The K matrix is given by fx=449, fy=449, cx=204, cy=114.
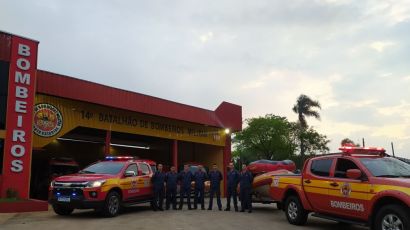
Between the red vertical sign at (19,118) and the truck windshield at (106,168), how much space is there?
298 cm

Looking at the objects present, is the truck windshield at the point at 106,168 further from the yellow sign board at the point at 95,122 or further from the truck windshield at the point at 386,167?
the truck windshield at the point at 386,167

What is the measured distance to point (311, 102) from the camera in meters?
57.0

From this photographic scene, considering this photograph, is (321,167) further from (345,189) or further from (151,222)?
(151,222)

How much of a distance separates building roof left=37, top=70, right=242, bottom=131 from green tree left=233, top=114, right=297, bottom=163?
3225 centimetres

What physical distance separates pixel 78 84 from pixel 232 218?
9.50 meters

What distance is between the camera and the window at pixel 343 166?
10227mm

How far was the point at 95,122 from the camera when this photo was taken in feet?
67.1

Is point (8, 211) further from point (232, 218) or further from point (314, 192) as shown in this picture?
point (314, 192)

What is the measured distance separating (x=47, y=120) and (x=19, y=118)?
2075 millimetres

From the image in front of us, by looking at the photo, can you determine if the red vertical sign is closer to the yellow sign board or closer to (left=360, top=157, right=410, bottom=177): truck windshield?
the yellow sign board

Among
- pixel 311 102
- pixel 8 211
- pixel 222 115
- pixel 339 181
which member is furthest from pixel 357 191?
pixel 311 102

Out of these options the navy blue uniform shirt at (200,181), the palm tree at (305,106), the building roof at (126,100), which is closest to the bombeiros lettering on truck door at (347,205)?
the navy blue uniform shirt at (200,181)

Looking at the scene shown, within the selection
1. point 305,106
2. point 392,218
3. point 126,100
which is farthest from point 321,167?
point 305,106

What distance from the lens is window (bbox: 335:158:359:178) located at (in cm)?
1023
